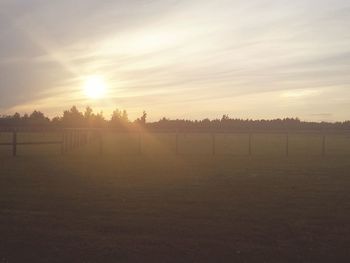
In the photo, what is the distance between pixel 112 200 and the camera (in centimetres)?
1366

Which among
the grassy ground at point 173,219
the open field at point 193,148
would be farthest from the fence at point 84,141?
the grassy ground at point 173,219

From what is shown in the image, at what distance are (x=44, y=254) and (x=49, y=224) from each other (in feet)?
7.20

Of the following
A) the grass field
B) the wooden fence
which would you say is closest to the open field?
the wooden fence

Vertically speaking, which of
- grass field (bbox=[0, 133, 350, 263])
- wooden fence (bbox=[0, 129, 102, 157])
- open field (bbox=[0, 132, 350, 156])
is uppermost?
wooden fence (bbox=[0, 129, 102, 157])

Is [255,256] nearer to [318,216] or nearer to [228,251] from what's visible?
[228,251]

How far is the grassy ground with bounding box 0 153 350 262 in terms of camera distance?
8367 mm

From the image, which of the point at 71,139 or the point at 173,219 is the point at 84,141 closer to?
the point at 71,139

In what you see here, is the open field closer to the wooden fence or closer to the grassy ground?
the wooden fence

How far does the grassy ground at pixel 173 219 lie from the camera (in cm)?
837

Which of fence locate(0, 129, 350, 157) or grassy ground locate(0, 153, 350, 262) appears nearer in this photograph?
grassy ground locate(0, 153, 350, 262)

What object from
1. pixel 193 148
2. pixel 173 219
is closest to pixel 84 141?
pixel 193 148

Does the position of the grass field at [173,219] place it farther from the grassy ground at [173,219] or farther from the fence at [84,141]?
the fence at [84,141]

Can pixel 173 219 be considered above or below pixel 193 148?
below

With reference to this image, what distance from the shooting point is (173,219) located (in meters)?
11.0
